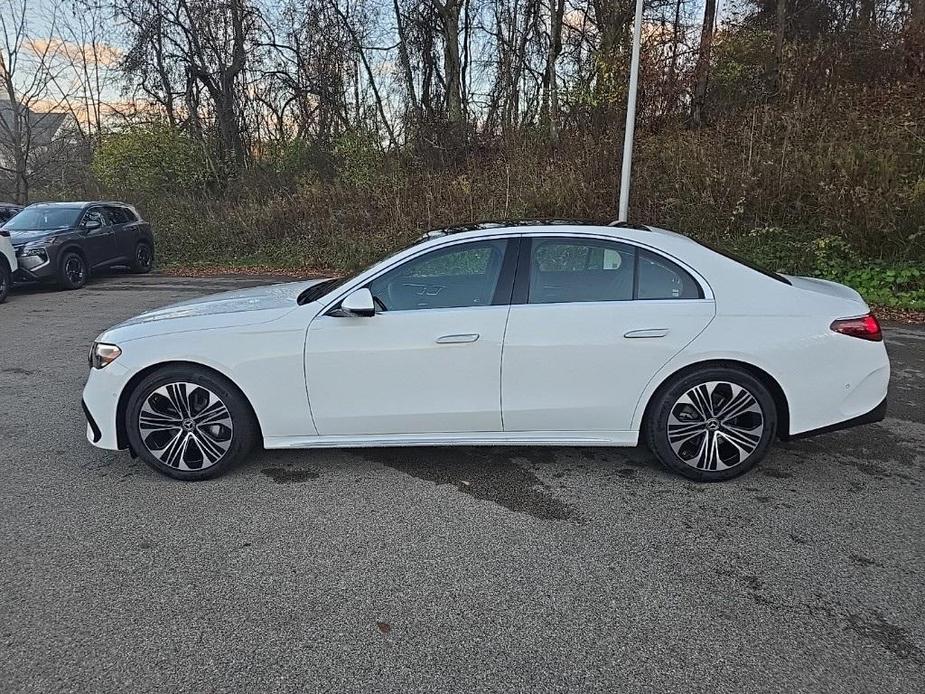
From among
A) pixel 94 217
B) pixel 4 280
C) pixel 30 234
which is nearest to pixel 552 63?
pixel 94 217

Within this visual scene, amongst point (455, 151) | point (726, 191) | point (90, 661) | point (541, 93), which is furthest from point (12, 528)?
point (541, 93)

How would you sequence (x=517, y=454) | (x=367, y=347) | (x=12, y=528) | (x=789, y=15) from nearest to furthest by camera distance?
(x=12, y=528) → (x=367, y=347) → (x=517, y=454) → (x=789, y=15)

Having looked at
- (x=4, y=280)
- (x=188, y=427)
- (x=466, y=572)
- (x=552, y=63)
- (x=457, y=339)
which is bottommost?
(x=466, y=572)

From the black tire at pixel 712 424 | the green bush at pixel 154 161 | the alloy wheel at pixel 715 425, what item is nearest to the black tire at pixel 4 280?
the green bush at pixel 154 161

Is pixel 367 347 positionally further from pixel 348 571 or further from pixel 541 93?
pixel 541 93

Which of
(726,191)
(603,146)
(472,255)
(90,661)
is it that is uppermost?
(603,146)

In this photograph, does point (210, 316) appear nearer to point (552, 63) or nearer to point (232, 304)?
point (232, 304)

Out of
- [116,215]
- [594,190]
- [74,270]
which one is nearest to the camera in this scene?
[74,270]

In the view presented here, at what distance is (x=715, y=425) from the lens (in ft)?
11.8

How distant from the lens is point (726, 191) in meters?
11.5

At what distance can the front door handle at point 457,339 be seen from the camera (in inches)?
139

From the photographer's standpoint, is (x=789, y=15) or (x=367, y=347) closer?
(x=367, y=347)

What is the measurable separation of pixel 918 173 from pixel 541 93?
10779 mm

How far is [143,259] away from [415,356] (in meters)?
13.5
